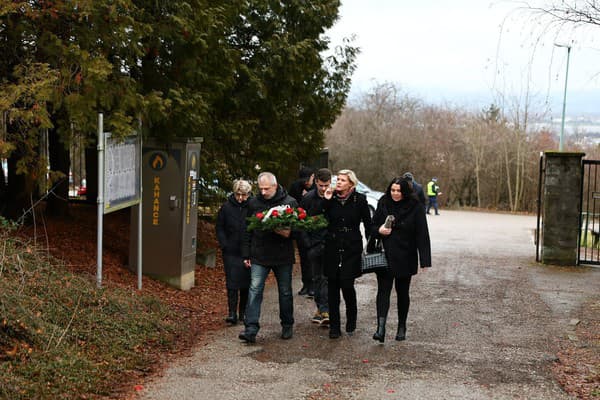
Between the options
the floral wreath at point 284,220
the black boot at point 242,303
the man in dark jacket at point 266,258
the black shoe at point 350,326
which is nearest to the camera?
the floral wreath at point 284,220

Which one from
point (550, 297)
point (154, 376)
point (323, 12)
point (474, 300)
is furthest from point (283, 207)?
point (323, 12)

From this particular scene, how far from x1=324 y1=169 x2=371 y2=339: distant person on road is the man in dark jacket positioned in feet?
1.38

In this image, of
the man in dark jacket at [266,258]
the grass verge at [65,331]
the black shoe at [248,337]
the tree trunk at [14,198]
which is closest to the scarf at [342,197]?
the man in dark jacket at [266,258]

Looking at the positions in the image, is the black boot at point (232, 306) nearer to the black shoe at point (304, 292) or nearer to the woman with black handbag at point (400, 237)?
the woman with black handbag at point (400, 237)

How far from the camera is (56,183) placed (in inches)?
555

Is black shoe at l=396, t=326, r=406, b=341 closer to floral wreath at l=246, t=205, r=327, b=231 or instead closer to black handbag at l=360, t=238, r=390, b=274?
black handbag at l=360, t=238, r=390, b=274

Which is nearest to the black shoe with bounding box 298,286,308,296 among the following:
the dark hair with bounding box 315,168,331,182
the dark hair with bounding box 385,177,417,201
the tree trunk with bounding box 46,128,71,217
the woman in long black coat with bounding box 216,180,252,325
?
the woman in long black coat with bounding box 216,180,252,325

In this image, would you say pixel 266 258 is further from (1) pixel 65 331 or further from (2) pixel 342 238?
(1) pixel 65 331

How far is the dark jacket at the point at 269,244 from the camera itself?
29.2 ft

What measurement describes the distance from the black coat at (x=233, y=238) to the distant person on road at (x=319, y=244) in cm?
74

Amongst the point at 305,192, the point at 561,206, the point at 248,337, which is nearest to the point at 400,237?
the point at 248,337

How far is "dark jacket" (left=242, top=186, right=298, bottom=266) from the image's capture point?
8.91 meters

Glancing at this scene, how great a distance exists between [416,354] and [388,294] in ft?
2.74

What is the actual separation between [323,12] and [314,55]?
1517 millimetres
